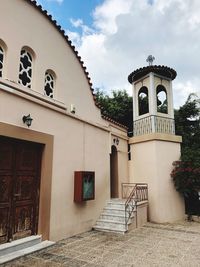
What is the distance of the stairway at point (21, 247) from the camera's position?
5176 millimetres

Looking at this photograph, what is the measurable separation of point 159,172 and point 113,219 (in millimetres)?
3275

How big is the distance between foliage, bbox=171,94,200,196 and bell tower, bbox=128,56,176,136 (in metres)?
1.69

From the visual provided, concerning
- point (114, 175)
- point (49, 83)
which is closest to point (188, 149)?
point (114, 175)

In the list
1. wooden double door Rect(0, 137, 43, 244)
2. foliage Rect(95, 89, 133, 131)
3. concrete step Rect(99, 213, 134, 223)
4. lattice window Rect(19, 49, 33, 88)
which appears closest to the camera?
wooden double door Rect(0, 137, 43, 244)

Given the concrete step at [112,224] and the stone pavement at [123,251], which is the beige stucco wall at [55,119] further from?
the stone pavement at [123,251]

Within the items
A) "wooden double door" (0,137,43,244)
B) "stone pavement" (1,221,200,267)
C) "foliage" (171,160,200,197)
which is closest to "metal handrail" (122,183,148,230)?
"stone pavement" (1,221,200,267)

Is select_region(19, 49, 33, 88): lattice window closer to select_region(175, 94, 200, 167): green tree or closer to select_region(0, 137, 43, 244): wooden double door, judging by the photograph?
select_region(0, 137, 43, 244): wooden double door

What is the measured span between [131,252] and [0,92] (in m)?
5.27

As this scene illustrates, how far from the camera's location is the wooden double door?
18.6 ft

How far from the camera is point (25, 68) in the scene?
6863 mm

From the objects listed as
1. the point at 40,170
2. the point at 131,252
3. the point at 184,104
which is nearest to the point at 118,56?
the point at 184,104

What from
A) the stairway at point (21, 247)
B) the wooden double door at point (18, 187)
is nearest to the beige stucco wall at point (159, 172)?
the stairway at point (21, 247)

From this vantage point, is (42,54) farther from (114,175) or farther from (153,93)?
(114,175)

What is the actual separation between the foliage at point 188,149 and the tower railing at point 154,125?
1.48 metres
